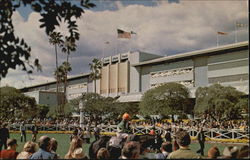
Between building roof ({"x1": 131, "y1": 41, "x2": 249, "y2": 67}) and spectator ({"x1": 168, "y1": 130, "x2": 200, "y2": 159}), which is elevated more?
building roof ({"x1": 131, "y1": 41, "x2": 249, "y2": 67})

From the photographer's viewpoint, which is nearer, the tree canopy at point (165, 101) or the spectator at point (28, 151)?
the spectator at point (28, 151)

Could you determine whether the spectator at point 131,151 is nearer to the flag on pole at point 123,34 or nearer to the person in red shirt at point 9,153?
the person in red shirt at point 9,153

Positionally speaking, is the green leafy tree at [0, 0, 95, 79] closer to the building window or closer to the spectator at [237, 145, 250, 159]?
the spectator at [237, 145, 250, 159]

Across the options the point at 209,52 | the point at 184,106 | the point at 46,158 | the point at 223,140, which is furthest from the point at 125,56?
the point at 46,158

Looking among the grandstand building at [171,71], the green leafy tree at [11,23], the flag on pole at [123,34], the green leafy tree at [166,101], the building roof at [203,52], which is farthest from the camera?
the flag on pole at [123,34]

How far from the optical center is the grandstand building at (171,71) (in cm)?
5716

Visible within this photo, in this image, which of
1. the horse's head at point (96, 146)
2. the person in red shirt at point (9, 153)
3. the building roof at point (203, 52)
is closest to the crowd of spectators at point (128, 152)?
the person in red shirt at point (9, 153)

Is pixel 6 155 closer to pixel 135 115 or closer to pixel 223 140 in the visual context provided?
pixel 223 140

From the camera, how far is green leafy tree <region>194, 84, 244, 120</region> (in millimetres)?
40719

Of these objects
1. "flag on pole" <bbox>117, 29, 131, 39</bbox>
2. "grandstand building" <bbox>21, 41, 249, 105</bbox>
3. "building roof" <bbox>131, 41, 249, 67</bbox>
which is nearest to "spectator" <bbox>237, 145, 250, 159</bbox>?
"grandstand building" <bbox>21, 41, 249, 105</bbox>

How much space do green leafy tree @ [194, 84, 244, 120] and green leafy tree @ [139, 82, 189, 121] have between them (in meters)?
6.47

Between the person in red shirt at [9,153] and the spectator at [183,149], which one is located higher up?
the spectator at [183,149]

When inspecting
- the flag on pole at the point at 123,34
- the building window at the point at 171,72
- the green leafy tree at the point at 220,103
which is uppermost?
the flag on pole at the point at 123,34

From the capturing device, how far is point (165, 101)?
50688 millimetres
